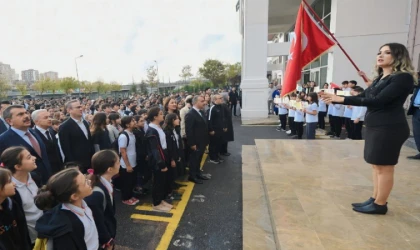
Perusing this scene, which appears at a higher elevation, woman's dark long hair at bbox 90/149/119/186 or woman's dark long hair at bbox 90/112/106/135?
woman's dark long hair at bbox 90/112/106/135

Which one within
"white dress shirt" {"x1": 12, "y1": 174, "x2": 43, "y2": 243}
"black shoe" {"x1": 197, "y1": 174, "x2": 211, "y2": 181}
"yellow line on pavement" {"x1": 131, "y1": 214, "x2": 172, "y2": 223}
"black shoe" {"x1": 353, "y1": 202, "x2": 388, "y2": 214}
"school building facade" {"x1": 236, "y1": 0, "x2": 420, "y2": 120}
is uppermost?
"school building facade" {"x1": 236, "y1": 0, "x2": 420, "y2": 120}

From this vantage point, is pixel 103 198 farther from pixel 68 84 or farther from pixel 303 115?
pixel 68 84

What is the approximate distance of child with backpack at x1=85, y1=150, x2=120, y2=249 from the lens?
2098 mm

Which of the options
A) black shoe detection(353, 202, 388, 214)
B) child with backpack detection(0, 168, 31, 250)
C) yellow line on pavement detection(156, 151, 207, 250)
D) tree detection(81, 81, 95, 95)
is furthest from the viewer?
tree detection(81, 81, 95, 95)

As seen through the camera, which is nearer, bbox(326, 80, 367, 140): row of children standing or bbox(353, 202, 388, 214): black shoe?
bbox(353, 202, 388, 214): black shoe

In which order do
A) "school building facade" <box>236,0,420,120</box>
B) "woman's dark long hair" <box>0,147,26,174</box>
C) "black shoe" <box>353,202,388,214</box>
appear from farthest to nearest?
"school building facade" <box>236,0,420,120</box>
"black shoe" <box>353,202,388,214</box>
"woman's dark long hair" <box>0,147,26,174</box>

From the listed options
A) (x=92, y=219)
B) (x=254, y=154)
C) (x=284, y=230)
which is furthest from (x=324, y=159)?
(x=92, y=219)

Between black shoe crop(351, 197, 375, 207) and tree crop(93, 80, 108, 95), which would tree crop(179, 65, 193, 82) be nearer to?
tree crop(93, 80, 108, 95)

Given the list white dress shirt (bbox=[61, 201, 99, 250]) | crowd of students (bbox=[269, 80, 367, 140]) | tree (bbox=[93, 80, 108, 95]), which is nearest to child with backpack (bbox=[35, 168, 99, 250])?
white dress shirt (bbox=[61, 201, 99, 250])

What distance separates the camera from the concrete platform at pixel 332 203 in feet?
7.89

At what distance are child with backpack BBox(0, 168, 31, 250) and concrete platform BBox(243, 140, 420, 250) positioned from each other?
86.4 inches

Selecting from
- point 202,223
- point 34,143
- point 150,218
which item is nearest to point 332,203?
point 202,223

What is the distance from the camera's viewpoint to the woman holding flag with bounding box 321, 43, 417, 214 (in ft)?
7.49

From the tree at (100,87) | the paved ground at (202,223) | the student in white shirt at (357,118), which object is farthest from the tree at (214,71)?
the paved ground at (202,223)
